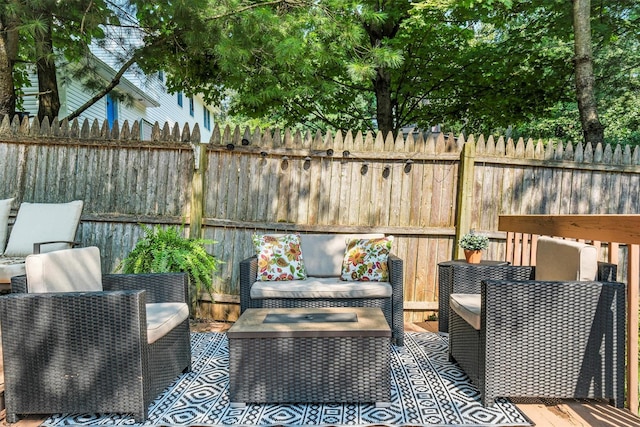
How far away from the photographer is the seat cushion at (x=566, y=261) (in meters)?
2.60

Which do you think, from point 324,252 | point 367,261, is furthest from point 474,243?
point 324,252

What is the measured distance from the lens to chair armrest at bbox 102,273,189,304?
304 centimetres

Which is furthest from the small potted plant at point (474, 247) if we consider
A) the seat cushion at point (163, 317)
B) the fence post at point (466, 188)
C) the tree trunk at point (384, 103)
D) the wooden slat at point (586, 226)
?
the tree trunk at point (384, 103)

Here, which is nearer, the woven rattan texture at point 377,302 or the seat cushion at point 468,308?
the seat cushion at point 468,308

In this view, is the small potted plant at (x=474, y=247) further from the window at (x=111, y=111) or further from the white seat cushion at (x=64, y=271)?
the window at (x=111, y=111)

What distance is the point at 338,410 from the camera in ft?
8.07

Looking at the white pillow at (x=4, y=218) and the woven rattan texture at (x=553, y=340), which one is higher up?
the white pillow at (x=4, y=218)

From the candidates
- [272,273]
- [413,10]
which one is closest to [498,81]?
[413,10]

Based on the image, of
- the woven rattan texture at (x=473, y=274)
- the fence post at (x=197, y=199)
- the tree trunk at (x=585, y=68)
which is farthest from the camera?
the tree trunk at (x=585, y=68)

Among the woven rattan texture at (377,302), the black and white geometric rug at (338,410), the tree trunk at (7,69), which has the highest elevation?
the tree trunk at (7,69)

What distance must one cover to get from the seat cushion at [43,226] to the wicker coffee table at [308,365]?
2550 mm

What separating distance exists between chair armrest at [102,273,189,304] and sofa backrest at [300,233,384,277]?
1.30 metres

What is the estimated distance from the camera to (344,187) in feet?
14.7

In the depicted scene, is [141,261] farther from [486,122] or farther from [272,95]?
[486,122]
